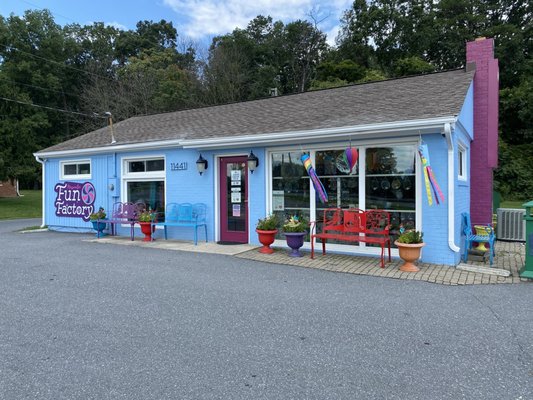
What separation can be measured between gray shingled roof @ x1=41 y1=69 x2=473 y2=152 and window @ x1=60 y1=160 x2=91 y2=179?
51 centimetres

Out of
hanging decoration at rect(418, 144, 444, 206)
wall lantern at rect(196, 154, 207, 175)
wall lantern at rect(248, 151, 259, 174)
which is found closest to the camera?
hanging decoration at rect(418, 144, 444, 206)

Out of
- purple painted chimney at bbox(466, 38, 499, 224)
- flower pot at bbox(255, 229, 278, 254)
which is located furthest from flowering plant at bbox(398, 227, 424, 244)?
purple painted chimney at bbox(466, 38, 499, 224)

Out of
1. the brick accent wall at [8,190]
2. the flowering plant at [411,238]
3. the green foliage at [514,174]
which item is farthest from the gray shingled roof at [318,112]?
the brick accent wall at [8,190]

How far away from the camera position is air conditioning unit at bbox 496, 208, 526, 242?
31.3ft

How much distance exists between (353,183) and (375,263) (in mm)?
1681

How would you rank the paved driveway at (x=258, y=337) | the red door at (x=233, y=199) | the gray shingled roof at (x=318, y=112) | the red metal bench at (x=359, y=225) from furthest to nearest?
the red door at (x=233, y=199) → the gray shingled roof at (x=318, y=112) → the red metal bench at (x=359, y=225) → the paved driveway at (x=258, y=337)

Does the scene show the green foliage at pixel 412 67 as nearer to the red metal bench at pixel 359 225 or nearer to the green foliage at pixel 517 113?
the green foliage at pixel 517 113

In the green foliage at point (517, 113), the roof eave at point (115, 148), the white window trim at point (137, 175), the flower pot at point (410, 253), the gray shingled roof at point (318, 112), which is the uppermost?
the green foliage at point (517, 113)

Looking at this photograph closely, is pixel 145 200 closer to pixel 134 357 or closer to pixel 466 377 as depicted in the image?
pixel 134 357

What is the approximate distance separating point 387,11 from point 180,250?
3203cm

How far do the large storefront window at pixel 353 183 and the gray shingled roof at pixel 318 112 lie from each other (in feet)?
2.30

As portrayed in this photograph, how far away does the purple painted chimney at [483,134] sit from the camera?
8516 mm

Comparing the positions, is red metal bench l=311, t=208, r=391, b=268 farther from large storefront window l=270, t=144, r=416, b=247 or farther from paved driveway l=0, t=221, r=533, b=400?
paved driveway l=0, t=221, r=533, b=400

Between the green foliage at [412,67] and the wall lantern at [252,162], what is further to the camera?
the green foliage at [412,67]
